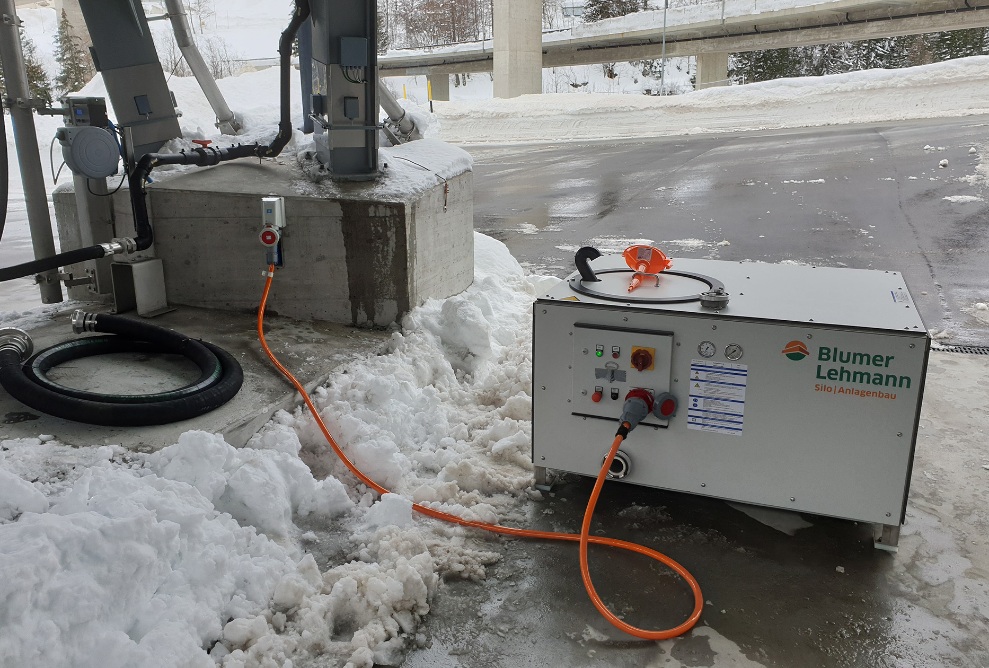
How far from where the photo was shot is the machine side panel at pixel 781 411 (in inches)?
106

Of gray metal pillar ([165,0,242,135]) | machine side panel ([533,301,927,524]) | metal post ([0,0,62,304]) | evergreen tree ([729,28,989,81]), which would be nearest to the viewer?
machine side panel ([533,301,927,524])

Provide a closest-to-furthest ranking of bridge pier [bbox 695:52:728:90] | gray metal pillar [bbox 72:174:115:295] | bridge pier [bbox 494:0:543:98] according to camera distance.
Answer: gray metal pillar [bbox 72:174:115:295] → bridge pier [bbox 494:0:543:98] → bridge pier [bbox 695:52:728:90]

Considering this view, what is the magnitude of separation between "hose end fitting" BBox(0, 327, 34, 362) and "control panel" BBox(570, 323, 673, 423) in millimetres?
2700

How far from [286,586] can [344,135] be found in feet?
10.7

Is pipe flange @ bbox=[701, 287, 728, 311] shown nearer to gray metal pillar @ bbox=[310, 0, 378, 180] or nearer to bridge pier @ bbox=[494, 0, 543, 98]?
gray metal pillar @ bbox=[310, 0, 378, 180]

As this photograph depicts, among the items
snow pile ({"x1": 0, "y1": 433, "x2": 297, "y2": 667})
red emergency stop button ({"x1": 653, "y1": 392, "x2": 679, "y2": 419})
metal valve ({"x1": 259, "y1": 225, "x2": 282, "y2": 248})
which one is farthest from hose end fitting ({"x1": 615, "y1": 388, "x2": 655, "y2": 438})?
metal valve ({"x1": 259, "y1": 225, "x2": 282, "y2": 248})

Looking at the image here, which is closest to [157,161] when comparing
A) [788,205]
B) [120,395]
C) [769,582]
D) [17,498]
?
[120,395]

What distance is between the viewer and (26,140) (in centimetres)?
470

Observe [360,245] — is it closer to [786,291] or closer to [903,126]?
[786,291]

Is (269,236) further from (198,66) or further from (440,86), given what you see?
(440,86)

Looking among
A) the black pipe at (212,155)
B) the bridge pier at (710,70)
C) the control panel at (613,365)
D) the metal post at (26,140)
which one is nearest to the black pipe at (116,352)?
the black pipe at (212,155)

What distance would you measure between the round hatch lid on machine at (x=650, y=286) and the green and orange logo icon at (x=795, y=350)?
0.39m

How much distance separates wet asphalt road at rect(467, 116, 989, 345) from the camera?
770 cm

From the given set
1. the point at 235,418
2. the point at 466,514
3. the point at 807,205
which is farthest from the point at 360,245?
the point at 807,205
